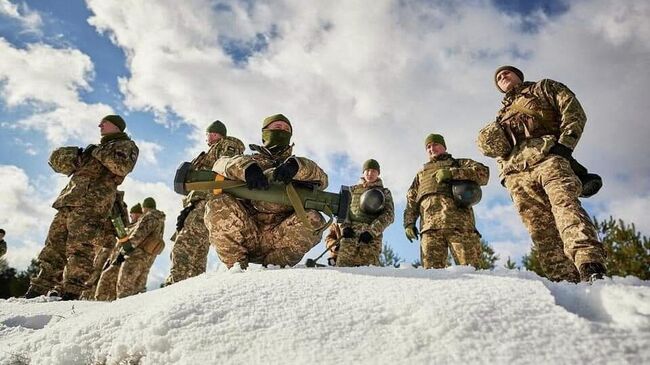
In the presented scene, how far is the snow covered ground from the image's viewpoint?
1.08m

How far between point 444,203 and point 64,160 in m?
4.48

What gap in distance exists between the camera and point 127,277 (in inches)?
224

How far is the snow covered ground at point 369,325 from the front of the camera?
3.54 ft

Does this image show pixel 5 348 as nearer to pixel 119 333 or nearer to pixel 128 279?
pixel 119 333

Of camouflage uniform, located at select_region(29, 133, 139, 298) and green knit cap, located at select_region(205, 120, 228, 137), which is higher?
green knit cap, located at select_region(205, 120, 228, 137)

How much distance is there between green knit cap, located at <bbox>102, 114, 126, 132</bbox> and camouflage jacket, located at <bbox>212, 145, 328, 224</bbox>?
8.82 ft

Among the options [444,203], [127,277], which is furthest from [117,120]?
[444,203]

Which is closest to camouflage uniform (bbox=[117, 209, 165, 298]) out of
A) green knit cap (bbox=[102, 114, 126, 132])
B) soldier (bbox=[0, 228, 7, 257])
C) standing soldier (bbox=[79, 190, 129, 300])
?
standing soldier (bbox=[79, 190, 129, 300])

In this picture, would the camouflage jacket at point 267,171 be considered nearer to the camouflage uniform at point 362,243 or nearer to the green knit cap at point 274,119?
the green knit cap at point 274,119

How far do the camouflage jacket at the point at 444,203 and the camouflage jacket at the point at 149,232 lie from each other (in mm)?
3626

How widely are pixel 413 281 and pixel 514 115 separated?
253 cm

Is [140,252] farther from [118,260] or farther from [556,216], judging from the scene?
[556,216]

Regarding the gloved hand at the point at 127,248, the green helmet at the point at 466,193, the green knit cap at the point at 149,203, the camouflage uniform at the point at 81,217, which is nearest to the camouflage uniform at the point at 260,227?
the green helmet at the point at 466,193

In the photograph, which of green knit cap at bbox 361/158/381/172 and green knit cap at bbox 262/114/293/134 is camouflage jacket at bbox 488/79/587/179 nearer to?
green knit cap at bbox 262/114/293/134
